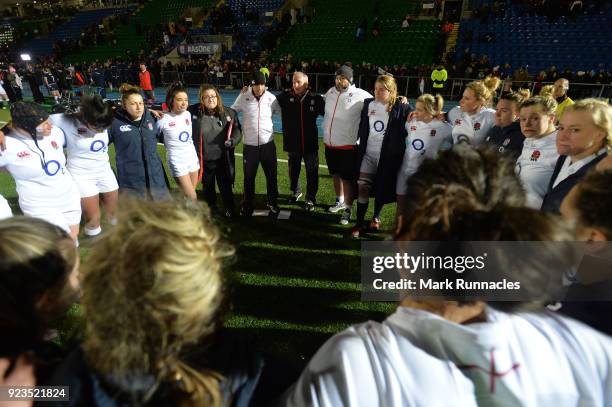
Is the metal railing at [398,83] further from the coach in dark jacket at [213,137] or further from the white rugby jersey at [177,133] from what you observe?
the white rugby jersey at [177,133]

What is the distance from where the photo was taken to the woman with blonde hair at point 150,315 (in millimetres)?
916

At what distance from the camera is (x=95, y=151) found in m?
3.81

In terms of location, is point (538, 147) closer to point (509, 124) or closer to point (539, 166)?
point (539, 166)

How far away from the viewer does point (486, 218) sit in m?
0.90

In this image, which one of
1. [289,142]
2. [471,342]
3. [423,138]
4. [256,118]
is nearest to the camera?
[471,342]

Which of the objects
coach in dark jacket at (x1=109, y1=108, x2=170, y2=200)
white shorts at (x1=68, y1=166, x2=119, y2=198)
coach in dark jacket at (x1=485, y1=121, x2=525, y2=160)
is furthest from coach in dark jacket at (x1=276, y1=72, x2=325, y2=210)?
white shorts at (x1=68, y1=166, x2=119, y2=198)

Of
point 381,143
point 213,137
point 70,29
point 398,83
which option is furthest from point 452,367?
point 70,29

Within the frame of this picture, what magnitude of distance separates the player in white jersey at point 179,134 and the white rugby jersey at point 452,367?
396 cm

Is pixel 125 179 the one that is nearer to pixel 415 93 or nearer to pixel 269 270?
pixel 269 270

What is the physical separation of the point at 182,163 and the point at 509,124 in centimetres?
393

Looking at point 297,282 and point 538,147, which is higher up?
point 538,147

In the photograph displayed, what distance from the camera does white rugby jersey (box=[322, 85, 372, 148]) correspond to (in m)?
4.70

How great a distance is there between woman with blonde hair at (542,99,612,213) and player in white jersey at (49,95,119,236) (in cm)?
392

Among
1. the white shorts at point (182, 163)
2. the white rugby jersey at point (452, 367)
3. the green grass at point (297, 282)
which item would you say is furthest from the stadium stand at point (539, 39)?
the white rugby jersey at point (452, 367)
